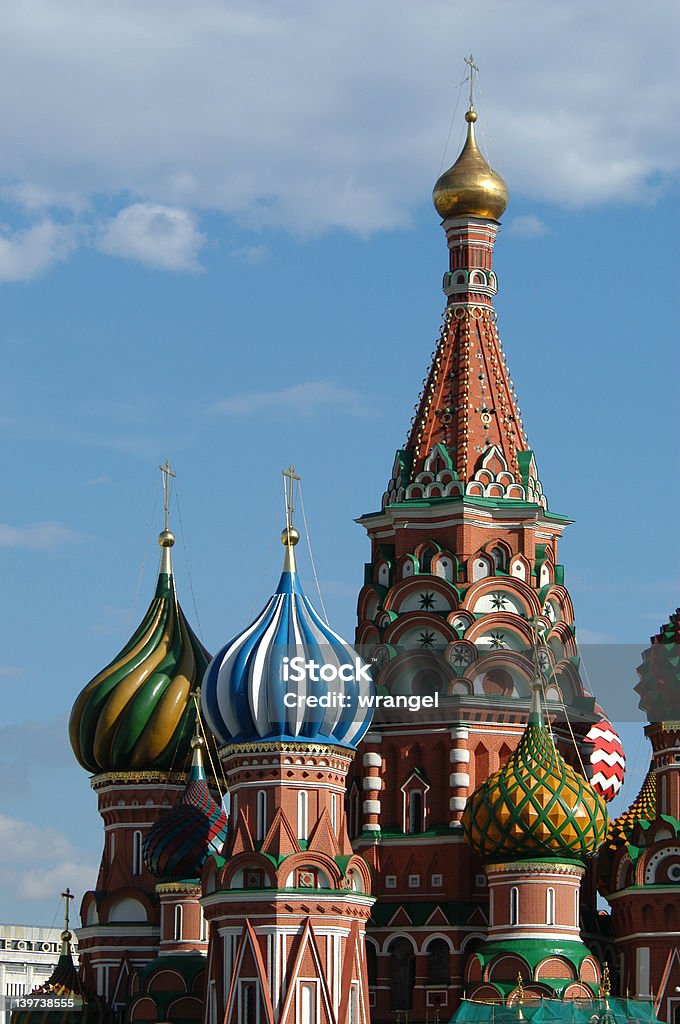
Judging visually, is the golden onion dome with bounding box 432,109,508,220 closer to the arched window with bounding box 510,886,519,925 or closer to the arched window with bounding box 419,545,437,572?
the arched window with bounding box 419,545,437,572

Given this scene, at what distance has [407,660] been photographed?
1918 inches

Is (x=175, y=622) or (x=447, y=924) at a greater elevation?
(x=175, y=622)

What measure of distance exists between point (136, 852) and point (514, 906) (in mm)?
9579

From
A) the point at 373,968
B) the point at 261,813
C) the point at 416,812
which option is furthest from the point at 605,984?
the point at 261,813

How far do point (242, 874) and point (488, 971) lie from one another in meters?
4.58

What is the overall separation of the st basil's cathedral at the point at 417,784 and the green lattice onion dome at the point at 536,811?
5 centimetres

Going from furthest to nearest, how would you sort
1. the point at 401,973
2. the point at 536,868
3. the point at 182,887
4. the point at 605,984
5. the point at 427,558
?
the point at 427,558 < the point at 182,887 < the point at 401,973 < the point at 536,868 < the point at 605,984

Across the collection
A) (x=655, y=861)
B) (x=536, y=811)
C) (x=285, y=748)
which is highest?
(x=285, y=748)

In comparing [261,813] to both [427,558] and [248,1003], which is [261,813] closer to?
[248,1003]

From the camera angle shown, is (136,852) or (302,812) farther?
(136,852)

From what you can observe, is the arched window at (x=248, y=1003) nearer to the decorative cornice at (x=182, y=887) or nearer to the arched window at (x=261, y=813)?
the arched window at (x=261, y=813)

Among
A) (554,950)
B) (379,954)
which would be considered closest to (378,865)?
(379,954)

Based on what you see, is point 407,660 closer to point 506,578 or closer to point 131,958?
point 506,578

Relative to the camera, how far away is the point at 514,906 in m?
44.6
